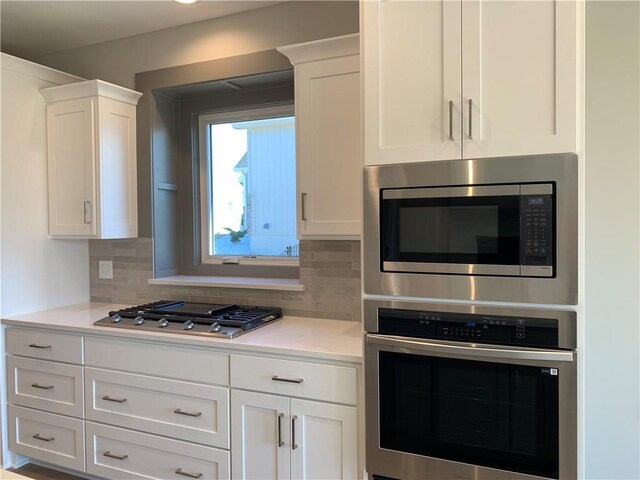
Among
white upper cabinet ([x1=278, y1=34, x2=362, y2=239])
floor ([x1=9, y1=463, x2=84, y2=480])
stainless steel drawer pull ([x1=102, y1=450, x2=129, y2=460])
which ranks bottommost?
floor ([x1=9, y1=463, x2=84, y2=480])

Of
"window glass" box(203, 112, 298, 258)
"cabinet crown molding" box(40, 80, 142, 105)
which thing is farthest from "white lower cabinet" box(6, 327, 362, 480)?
"cabinet crown molding" box(40, 80, 142, 105)

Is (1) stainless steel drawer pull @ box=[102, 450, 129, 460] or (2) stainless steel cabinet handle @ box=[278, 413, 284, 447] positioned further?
(1) stainless steel drawer pull @ box=[102, 450, 129, 460]

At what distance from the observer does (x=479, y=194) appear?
1.62 metres

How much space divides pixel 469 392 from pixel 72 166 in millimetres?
2455

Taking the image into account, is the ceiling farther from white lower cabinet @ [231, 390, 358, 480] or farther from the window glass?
white lower cabinet @ [231, 390, 358, 480]

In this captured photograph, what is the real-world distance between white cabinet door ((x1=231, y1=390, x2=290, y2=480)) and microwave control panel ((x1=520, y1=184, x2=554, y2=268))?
110 centimetres

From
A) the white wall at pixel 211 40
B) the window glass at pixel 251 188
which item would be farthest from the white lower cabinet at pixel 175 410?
the white wall at pixel 211 40

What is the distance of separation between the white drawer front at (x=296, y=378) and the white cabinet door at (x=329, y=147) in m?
0.62

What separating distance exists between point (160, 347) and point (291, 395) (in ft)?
2.26

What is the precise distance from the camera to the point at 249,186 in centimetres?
305

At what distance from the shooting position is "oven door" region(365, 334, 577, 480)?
5.08ft

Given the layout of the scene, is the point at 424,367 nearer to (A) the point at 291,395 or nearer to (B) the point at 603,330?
(A) the point at 291,395

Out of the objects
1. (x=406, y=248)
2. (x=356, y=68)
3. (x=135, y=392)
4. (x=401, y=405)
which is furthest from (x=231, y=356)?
(x=356, y=68)

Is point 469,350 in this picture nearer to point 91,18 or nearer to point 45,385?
point 45,385
